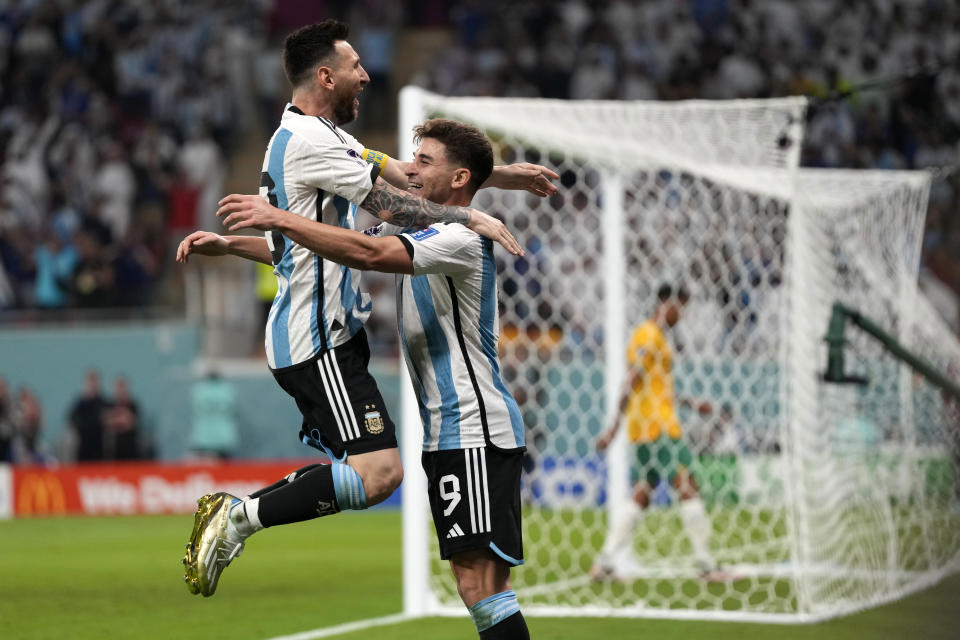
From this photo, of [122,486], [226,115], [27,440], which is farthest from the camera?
[226,115]

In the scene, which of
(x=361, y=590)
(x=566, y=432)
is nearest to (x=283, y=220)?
(x=361, y=590)

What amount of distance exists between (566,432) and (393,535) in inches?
98.2

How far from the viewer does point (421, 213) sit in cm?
435

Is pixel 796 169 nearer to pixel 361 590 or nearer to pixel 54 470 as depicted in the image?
pixel 361 590

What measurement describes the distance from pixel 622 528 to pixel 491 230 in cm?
480

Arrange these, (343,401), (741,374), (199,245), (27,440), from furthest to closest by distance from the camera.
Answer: (27,440), (741,374), (199,245), (343,401)

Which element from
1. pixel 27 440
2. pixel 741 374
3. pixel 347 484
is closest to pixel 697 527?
pixel 741 374

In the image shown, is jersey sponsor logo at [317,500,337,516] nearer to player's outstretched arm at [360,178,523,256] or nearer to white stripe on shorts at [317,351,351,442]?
white stripe on shorts at [317,351,351,442]

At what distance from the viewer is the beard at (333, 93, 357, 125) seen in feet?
15.4

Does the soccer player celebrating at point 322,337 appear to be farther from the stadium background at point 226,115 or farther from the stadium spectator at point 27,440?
the stadium spectator at point 27,440

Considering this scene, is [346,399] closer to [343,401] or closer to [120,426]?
[343,401]

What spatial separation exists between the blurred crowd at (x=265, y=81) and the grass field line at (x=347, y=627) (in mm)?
9202

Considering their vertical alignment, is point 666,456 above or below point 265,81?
below

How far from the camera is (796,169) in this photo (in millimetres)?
7207
